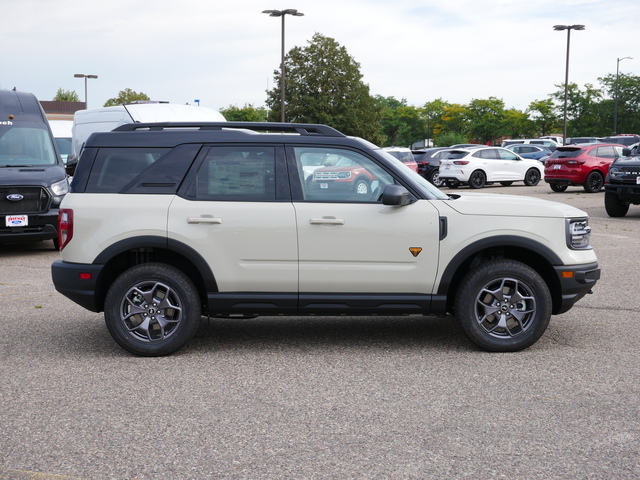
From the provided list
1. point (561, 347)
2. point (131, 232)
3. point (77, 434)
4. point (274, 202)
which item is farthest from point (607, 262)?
point (77, 434)

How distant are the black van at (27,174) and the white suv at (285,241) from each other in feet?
Result: 21.0

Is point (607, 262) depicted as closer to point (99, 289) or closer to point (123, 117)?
point (99, 289)

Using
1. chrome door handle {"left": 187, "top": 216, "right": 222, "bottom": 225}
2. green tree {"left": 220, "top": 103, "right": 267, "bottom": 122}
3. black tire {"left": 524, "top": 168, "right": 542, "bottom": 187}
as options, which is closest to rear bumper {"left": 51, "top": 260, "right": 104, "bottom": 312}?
chrome door handle {"left": 187, "top": 216, "right": 222, "bottom": 225}

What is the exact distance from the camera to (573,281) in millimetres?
6059

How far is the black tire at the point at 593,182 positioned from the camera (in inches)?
1008

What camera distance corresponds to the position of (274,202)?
6043 mm

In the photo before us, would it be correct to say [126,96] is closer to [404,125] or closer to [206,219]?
[404,125]

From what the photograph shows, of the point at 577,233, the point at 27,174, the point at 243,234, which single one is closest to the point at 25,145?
the point at 27,174

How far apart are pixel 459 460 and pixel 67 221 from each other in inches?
139

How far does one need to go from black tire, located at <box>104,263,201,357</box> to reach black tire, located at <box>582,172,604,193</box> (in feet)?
71.7

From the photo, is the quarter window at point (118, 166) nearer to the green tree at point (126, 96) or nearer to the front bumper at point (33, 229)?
the front bumper at point (33, 229)

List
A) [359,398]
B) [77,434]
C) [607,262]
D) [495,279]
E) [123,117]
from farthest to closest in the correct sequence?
[123,117] < [607,262] < [495,279] < [359,398] < [77,434]

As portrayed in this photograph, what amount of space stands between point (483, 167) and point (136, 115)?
54.4 feet

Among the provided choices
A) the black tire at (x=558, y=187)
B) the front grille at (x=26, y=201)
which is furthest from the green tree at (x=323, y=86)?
the front grille at (x=26, y=201)
